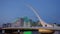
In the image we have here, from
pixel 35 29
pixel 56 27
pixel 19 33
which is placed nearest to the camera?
pixel 56 27

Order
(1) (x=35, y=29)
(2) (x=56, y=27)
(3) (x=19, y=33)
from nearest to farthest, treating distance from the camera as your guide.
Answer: (2) (x=56, y=27)
(1) (x=35, y=29)
(3) (x=19, y=33)

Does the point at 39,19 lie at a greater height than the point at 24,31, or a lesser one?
greater

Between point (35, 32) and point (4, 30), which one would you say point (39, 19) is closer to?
point (35, 32)

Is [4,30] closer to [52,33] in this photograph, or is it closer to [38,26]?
[38,26]

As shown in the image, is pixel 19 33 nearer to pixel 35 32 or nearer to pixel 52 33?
pixel 35 32

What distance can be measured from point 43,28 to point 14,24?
2.03 ft

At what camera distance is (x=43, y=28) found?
7.91 feet

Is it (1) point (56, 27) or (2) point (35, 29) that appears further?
(2) point (35, 29)

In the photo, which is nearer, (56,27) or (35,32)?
(56,27)

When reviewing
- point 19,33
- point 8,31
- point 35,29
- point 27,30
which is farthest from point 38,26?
point 8,31

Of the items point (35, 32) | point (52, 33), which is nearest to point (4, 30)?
point (35, 32)

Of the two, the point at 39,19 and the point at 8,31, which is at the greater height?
the point at 39,19

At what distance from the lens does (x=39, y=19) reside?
2525 mm

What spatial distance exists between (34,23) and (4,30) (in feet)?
2.20
